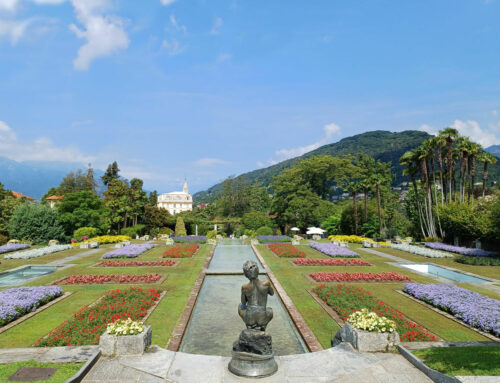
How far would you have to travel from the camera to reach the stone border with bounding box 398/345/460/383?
6536mm

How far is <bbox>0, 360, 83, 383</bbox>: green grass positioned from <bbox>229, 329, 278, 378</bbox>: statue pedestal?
3544mm

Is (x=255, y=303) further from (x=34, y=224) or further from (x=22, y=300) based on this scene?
(x=34, y=224)

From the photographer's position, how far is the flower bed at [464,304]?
1079 centimetres

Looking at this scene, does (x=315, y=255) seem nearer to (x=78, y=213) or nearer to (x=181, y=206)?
(x=78, y=213)

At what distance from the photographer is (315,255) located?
2872 centimetres

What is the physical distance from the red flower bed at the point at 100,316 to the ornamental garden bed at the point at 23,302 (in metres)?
1.87

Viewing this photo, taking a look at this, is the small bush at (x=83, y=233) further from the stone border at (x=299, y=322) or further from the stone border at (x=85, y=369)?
the stone border at (x=85, y=369)

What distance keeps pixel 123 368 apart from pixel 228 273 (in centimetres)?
1337

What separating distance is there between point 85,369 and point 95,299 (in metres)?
7.86

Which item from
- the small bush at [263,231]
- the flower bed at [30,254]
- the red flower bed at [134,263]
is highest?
the small bush at [263,231]

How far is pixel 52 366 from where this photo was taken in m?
7.40

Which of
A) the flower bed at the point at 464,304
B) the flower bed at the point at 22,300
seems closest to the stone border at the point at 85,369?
the flower bed at the point at 22,300

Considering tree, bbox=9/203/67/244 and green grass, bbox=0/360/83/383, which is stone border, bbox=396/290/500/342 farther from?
tree, bbox=9/203/67/244

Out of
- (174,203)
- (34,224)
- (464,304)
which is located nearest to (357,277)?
(464,304)
